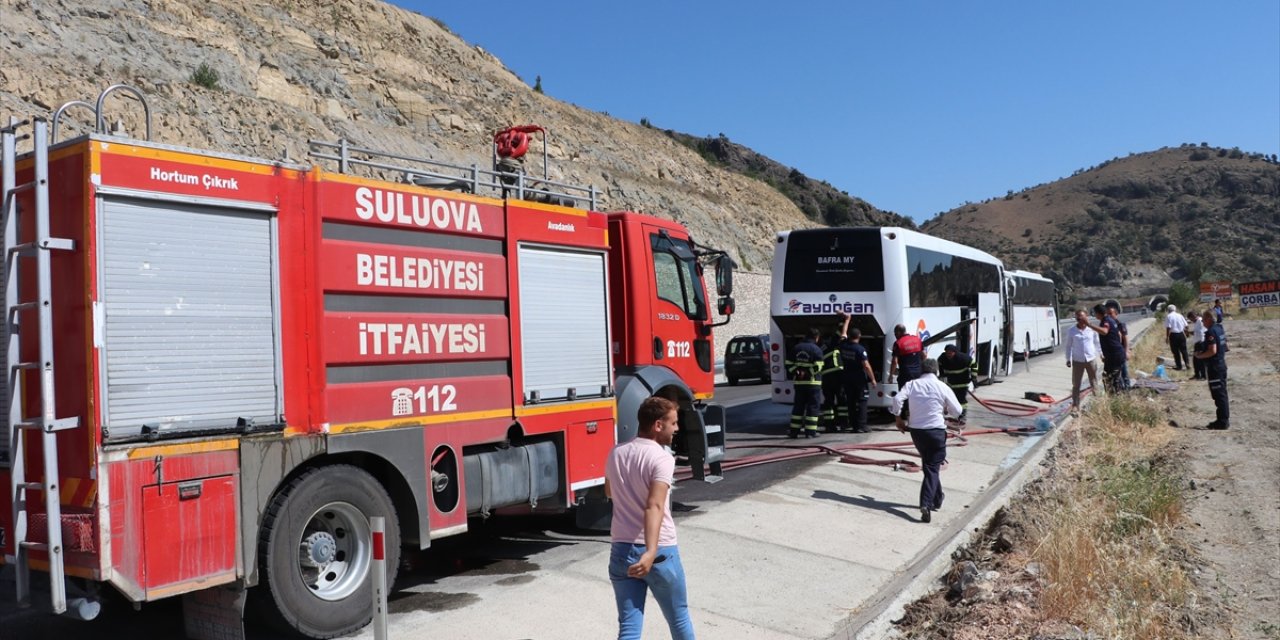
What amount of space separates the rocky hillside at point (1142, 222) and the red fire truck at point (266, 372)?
93258 mm

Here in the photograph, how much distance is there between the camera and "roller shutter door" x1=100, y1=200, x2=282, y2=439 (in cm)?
526

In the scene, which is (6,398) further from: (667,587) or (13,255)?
(667,587)

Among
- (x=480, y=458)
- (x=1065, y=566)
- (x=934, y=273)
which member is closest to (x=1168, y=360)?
(x=934, y=273)

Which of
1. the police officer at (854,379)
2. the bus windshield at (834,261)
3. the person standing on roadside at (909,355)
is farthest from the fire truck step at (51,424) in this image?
the bus windshield at (834,261)

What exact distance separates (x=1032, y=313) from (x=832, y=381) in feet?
76.5

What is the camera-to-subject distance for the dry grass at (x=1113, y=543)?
6.97 metres

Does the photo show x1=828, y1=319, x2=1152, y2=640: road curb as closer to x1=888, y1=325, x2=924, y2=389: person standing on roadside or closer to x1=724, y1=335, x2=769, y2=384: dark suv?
x1=888, y1=325, x2=924, y2=389: person standing on roadside

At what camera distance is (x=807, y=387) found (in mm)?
15258

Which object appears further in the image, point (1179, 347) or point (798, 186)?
point (798, 186)

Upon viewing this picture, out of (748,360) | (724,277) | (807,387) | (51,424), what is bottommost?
(807,387)

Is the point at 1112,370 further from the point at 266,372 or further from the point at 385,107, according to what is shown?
the point at 385,107

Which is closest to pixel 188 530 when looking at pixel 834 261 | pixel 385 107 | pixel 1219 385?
pixel 834 261

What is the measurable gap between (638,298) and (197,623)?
473cm

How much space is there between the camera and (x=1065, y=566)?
290 inches
